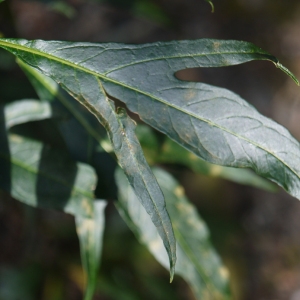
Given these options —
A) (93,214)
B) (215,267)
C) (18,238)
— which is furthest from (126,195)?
(18,238)

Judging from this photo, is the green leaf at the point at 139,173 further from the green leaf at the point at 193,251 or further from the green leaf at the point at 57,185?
the green leaf at the point at 193,251

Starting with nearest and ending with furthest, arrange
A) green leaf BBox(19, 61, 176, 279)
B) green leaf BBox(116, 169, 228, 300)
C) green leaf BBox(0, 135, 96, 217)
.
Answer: green leaf BBox(19, 61, 176, 279) < green leaf BBox(0, 135, 96, 217) < green leaf BBox(116, 169, 228, 300)

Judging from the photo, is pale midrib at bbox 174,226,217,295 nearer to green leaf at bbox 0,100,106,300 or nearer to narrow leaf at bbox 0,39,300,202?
green leaf at bbox 0,100,106,300

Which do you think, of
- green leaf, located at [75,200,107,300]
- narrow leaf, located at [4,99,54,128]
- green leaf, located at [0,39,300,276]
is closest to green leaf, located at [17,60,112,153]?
narrow leaf, located at [4,99,54,128]

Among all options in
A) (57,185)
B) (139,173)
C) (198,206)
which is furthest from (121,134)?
(198,206)

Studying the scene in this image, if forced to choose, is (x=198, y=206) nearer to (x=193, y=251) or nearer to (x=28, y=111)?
(x=193, y=251)

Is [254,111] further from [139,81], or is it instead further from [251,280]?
[251,280]

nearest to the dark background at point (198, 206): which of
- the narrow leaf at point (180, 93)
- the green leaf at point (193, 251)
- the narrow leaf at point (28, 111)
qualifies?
the narrow leaf at point (28, 111)
